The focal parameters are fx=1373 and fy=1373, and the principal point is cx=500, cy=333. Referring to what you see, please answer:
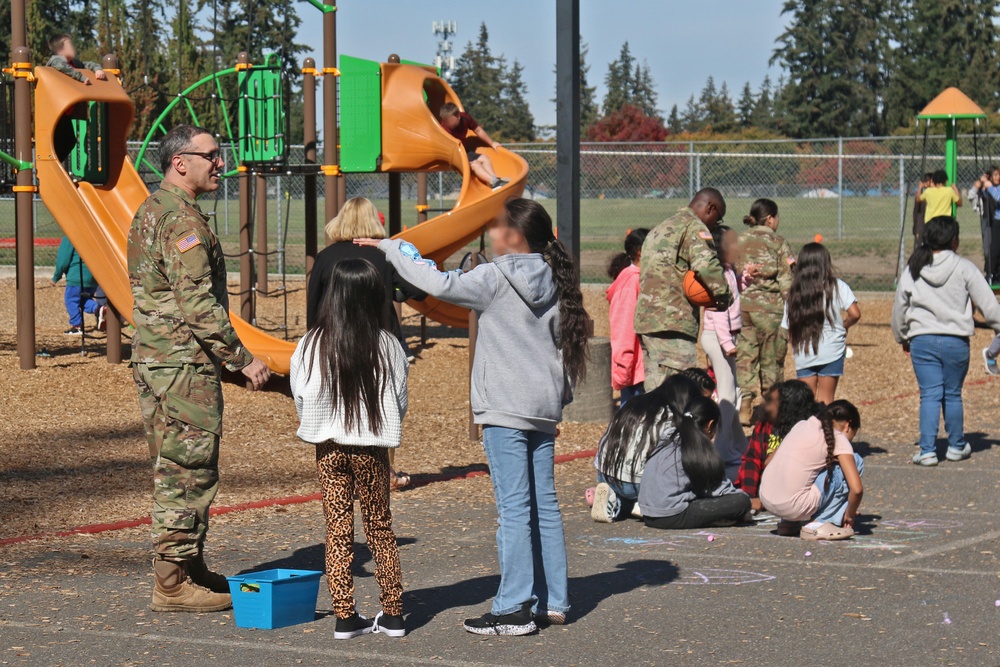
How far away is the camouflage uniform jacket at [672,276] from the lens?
323 inches

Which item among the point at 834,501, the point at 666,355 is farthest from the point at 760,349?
the point at 834,501

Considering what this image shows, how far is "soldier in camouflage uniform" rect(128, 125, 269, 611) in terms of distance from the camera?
18.1 feet

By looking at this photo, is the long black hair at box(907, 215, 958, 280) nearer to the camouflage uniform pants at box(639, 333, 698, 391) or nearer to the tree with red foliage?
the camouflage uniform pants at box(639, 333, 698, 391)

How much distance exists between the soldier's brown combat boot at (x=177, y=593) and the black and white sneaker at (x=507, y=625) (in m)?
1.08

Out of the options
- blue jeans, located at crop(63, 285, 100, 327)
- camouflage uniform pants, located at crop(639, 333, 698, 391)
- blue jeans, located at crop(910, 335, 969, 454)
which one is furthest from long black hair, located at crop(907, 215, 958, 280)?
blue jeans, located at crop(63, 285, 100, 327)

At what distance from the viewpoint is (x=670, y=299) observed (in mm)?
8227

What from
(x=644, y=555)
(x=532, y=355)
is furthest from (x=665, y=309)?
(x=532, y=355)

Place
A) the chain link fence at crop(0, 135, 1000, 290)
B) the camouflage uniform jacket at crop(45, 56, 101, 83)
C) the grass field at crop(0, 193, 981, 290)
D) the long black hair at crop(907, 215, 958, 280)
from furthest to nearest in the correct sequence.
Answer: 1. the chain link fence at crop(0, 135, 1000, 290)
2. the grass field at crop(0, 193, 981, 290)
3. the camouflage uniform jacket at crop(45, 56, 101, 83)
4. the long black hair at crop(907, 215, 958, 280)

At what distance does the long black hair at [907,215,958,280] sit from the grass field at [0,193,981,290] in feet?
46.0

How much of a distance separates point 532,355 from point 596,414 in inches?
240

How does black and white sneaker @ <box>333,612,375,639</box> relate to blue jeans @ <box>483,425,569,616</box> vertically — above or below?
below

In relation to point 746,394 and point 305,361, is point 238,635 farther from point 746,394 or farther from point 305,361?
point 746,394

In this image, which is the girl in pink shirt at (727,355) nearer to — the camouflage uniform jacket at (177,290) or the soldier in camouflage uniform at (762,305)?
the soldier in camouflage uniform at (762,305)

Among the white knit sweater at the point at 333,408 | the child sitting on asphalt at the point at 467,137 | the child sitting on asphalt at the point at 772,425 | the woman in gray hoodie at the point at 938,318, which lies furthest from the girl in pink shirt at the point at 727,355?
the child sitting on asphalt at the point at 467,137
